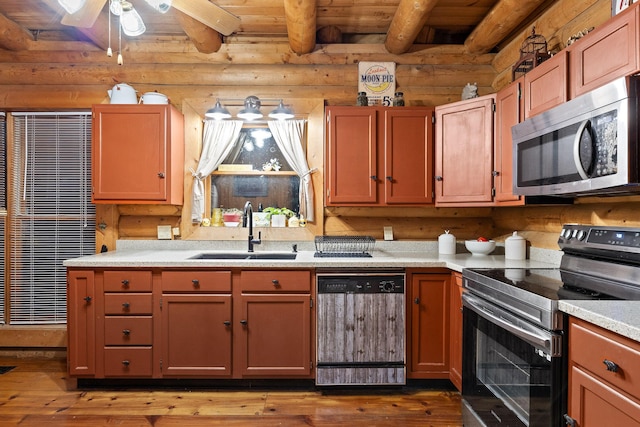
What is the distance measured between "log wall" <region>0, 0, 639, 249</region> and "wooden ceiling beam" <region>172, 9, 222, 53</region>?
12cm

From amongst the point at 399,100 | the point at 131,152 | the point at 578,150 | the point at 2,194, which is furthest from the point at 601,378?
the point at 2,194

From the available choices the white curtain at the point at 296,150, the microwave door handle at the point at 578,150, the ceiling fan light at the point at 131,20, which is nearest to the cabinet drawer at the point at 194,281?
the white curtain at the point at 296,150

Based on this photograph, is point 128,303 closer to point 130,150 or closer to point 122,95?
point 130,150

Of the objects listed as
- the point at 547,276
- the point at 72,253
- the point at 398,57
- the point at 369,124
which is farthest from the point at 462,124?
the point at 72,253

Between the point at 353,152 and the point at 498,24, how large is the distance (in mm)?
1391

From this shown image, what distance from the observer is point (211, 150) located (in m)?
3.41

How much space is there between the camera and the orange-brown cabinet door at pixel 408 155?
10.1 feet

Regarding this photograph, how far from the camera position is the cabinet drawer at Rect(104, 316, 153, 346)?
271 cm

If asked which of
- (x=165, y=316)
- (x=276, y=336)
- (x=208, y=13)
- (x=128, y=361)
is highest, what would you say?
(x=208, y=13)

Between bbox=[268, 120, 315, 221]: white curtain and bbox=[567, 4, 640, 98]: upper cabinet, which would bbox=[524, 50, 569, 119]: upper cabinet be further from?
bbox=[268, 120, 315, 221]: white curtain

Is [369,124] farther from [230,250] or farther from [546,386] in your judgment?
[546,386]

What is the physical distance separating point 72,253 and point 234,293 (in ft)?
5.67

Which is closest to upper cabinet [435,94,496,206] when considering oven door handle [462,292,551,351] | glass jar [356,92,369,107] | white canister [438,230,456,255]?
white canister [438,230,456,255]

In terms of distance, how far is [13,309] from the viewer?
3.40m
